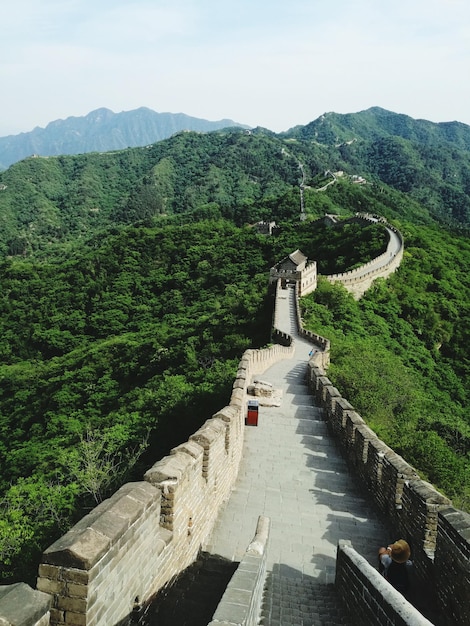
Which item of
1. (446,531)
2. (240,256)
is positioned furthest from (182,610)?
(240,256)

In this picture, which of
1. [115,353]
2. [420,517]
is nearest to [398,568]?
[420,517]

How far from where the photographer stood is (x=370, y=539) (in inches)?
326

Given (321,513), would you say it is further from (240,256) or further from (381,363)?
(240,256)

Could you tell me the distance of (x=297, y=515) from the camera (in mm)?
8914

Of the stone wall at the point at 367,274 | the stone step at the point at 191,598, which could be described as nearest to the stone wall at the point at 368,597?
the stone step at the point at 191,598

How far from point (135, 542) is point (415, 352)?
1242 inches

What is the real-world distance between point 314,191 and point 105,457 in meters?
83.4

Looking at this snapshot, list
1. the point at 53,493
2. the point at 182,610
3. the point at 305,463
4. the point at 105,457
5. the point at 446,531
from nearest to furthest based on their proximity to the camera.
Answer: the point at 182,610 < the point at 446,531 < the point at 305,463 < the point at 53,493 < the point at 105,457

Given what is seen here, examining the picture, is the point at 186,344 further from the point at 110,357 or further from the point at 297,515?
the point at 297,515

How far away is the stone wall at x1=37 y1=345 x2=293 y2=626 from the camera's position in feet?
12.5

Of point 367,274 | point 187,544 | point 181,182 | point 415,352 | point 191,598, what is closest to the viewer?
point 191,598

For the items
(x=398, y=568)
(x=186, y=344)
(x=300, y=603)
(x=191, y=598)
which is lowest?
(x=186, y=344)

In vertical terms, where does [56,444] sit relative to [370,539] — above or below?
below

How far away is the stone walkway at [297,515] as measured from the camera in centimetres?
670
